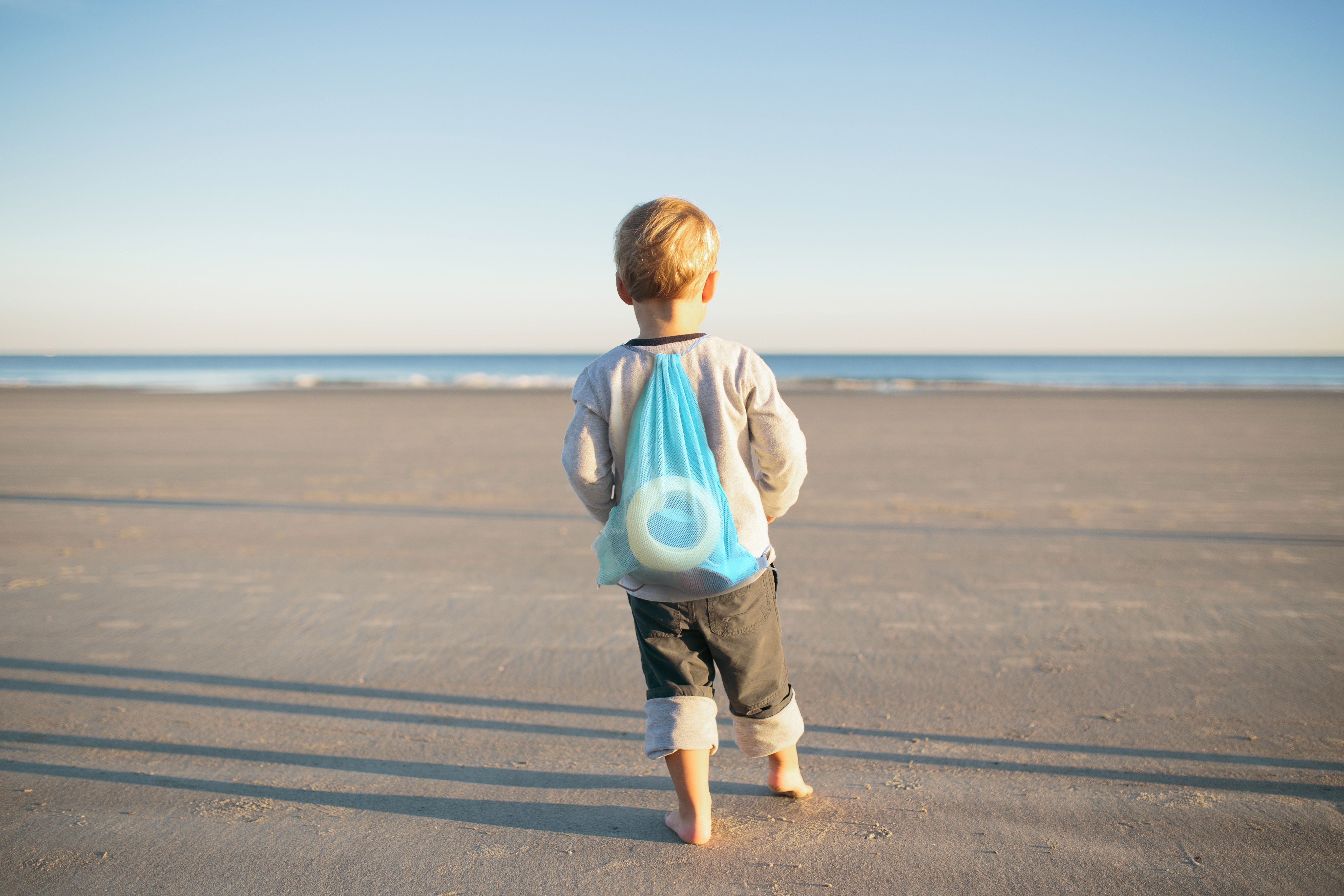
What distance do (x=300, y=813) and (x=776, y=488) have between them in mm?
1715

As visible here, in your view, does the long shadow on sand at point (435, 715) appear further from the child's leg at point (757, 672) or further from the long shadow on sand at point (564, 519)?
the long shadow on sand at point (564, 519)

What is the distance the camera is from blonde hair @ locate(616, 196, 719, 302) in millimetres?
1902

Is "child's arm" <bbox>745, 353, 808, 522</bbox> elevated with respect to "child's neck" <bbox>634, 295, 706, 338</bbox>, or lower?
lower

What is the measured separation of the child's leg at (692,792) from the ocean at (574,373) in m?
30.0

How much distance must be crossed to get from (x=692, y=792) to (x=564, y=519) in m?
4.42

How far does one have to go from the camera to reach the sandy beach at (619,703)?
1966mm

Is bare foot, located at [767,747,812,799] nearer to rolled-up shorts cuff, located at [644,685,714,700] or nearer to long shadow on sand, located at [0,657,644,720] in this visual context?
rolled-up shorts cuff, located at [644,685,714,700]

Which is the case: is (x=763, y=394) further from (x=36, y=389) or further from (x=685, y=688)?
(x=36, y=389)

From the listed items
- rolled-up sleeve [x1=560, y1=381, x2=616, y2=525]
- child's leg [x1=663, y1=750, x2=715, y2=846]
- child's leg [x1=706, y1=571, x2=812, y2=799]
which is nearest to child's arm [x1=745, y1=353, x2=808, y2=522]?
child's leg [x1=706, y1=571, x2=812, y2=799]

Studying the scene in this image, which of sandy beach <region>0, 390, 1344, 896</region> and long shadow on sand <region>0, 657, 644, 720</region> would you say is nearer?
sandy beach <region>0, 390, 1344, 896</region>

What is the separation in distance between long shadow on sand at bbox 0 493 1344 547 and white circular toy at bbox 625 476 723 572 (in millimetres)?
4089

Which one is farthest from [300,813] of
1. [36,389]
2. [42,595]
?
[36,389]

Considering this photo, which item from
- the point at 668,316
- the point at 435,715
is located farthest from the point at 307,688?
the point at 668,316

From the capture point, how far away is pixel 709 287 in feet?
6.70
